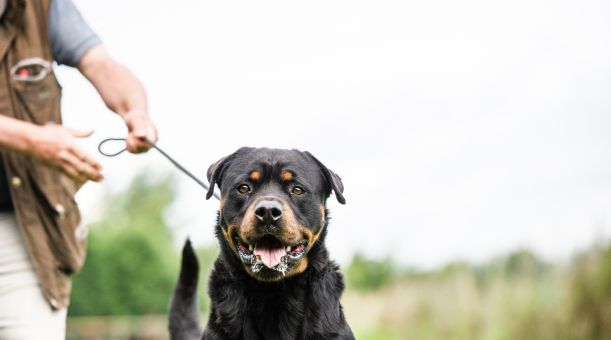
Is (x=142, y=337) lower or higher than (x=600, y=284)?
lower

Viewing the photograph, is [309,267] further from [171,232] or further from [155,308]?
[171,232]

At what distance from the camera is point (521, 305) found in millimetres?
8578

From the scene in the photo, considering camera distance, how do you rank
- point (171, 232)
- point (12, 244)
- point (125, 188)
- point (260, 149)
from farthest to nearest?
point (125, 188), point (171, 232), point (260, 149), point (12, 244)

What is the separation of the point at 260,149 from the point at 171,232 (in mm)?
41478

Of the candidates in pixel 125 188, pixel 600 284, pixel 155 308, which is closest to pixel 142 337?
pixel 155 308

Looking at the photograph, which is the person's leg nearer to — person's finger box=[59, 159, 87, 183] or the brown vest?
the brown vest

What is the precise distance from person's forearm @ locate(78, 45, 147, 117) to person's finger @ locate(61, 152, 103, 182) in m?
0.56

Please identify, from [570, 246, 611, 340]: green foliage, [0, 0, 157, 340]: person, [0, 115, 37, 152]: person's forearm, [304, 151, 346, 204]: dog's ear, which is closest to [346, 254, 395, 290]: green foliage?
[570, 246, 611, 340]: green foliage

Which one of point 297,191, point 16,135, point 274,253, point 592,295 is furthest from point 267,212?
point 592,295

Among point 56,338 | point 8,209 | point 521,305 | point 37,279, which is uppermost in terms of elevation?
point 8,209

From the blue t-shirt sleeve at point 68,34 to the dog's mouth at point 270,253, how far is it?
1.18 metres

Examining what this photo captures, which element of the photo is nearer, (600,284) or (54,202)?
(54,202)

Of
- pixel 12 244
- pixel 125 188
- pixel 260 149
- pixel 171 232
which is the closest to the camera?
pixel 12 244

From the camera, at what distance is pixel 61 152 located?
2.62 meters
